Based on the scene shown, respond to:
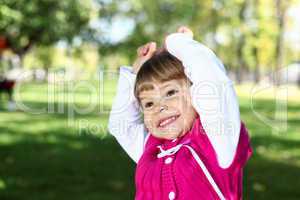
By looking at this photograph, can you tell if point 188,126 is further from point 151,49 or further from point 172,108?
point 151,49

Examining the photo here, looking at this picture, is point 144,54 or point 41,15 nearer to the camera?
point 144,54

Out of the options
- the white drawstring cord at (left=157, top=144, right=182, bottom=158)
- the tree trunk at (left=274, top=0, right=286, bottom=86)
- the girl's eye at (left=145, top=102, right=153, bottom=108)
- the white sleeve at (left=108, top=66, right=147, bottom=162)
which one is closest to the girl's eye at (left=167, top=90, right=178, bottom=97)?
the girl's eye at (left=145, top=102, right=153, bottom=108)

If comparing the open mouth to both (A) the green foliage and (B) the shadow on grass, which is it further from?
(B) the shadow on grass

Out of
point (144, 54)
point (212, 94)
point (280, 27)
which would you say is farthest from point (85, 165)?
point (280, 27)

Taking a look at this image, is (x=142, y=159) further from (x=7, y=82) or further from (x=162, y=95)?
(x=7, y=82)

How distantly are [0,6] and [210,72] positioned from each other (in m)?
2.89

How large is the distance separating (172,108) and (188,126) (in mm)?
107

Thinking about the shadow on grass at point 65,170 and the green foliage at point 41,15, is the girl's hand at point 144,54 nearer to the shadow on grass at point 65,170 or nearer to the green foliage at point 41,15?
the green foliage at point 41,15

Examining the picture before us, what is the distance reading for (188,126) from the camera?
2395 millimetres

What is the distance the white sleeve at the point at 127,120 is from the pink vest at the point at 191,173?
32 centimetres

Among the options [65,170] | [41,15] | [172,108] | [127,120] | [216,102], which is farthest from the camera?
[65,170]

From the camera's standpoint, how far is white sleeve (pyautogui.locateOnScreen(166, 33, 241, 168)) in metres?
2.21

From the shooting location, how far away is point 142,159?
2490mm

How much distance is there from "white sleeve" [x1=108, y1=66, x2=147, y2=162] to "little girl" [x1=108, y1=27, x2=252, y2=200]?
0.13 m
